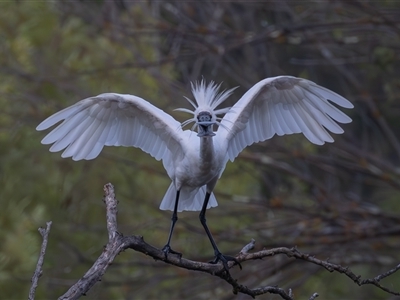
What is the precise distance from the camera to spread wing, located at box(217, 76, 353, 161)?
14.7 feet

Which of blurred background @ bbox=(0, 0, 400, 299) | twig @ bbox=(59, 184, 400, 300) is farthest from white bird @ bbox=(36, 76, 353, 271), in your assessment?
blurred background @ bbox=(0, 0, 400, 299)

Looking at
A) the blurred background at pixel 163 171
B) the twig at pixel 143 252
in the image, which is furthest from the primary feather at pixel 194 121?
the blurred background at pixel 163 171

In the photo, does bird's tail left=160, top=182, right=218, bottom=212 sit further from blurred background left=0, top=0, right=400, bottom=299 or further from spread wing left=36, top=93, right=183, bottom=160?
blurred background left=0, top=0, right=400, bottom=299

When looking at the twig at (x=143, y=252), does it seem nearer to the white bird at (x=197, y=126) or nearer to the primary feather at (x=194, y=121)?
the white bird at (x=197, y=126)

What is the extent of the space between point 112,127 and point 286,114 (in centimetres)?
102

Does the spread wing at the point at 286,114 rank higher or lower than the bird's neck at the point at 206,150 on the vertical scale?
higher

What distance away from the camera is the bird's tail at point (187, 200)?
15.2 ft

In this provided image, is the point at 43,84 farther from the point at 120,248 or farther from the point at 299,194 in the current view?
the point at 120,248

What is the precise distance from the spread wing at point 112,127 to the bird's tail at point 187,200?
248mm

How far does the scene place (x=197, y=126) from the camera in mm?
4285

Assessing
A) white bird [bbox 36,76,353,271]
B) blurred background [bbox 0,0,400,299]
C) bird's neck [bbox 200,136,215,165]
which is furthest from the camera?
blurred background [bbox 0,0,400,299]

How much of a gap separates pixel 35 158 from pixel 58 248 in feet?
3.52

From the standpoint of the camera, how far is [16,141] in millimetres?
8148

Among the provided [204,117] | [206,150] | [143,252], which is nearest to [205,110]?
[204,117]
